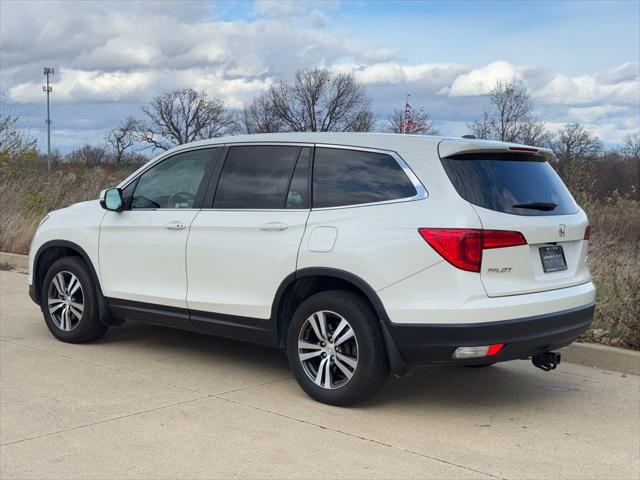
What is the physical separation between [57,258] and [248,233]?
2.53m

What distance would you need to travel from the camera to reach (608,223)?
12305 millimetres

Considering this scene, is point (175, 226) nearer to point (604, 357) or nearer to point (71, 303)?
point (71, 303)

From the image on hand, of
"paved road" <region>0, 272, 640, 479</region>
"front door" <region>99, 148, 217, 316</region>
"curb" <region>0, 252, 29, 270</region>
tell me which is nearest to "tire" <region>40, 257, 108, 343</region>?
"paved road" <region>0, 272, 640, 479</region>

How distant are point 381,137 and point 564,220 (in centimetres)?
136

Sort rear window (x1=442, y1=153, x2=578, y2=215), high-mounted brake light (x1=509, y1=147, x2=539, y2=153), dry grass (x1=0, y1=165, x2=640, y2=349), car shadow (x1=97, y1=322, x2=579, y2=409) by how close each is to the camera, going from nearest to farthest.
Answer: rear window (x1=442, y1=153, x2=578, y2=215)
high-mounted brake light (x1=509, y1=147, x2=539, y2=153)
car shadow (x1=97, y1=322, x2=579, y2=409)
dry grass (x1=0, y1=165, x2=640, y2=349)

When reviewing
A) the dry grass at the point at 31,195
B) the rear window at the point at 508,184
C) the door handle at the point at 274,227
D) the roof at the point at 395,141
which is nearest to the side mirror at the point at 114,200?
the roof at the point at 395,141

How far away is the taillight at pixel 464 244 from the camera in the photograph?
4426mm

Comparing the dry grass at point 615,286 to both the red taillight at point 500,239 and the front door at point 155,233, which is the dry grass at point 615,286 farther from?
the front door at point 155,233

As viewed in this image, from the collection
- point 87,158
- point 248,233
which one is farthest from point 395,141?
point 87,158

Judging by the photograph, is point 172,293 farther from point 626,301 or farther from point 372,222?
point 626,301

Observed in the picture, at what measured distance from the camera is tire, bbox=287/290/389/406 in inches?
186

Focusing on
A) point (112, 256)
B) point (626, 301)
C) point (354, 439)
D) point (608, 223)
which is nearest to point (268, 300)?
point (354, 439)

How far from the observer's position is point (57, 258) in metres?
6.93

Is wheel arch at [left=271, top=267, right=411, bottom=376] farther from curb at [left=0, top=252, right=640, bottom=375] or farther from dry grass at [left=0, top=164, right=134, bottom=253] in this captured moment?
dry grass at [left=0, top=164, right=134, bottom=253]
